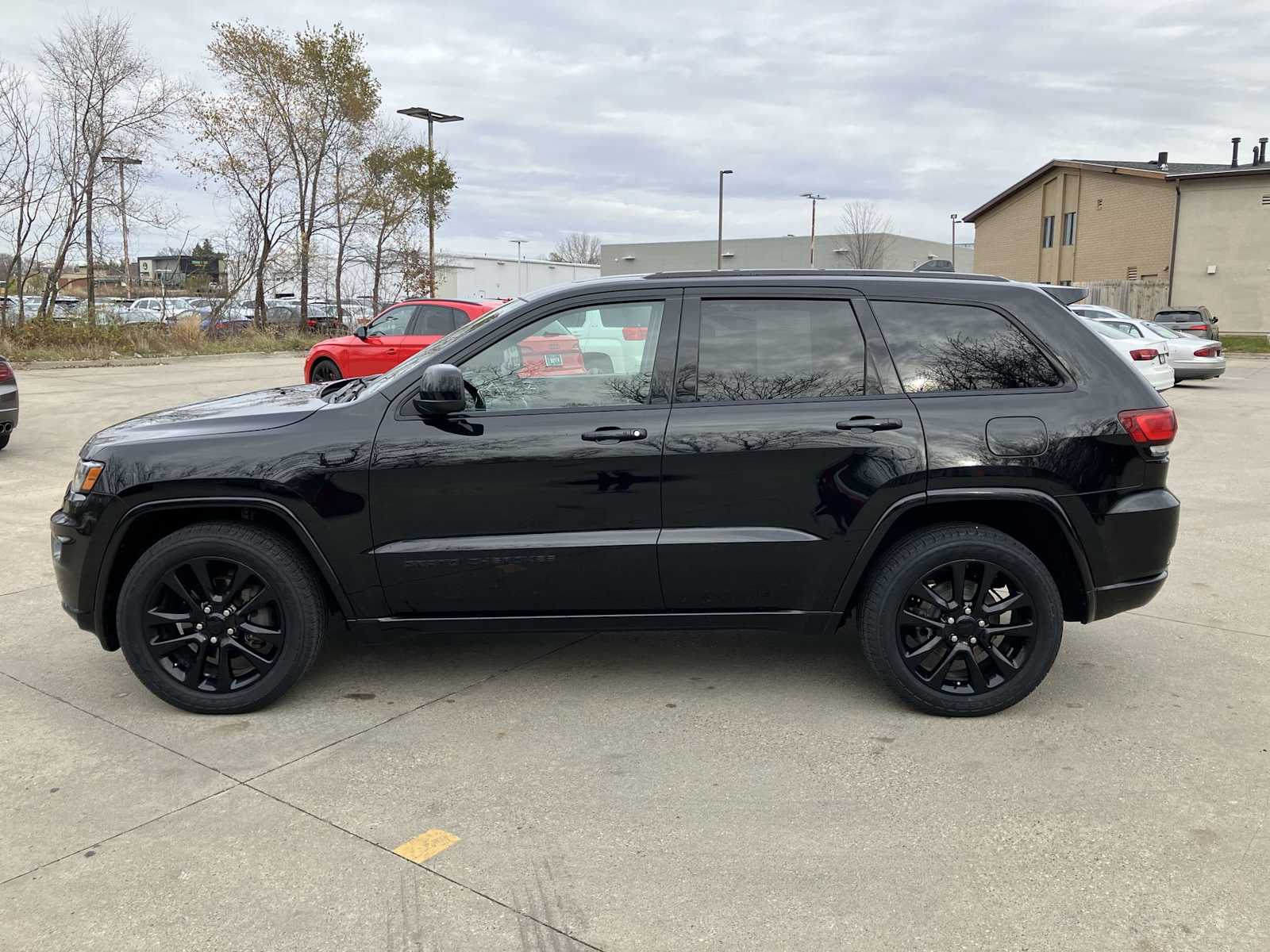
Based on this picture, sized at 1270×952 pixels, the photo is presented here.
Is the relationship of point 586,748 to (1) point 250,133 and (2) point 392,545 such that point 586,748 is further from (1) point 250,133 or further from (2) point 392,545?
(1) point 250,133

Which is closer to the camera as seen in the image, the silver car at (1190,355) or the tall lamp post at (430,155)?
the silver car at (1190,355)

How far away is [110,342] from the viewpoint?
82.6ft

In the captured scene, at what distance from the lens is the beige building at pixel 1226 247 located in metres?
36.7

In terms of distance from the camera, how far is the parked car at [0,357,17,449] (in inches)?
391

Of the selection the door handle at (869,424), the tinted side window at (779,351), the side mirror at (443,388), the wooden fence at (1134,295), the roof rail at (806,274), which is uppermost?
the wooden fence at (1134,295)

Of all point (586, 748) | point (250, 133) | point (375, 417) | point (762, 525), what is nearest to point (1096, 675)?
point (762, 525)

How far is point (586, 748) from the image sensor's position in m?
3.85

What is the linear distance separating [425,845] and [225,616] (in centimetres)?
148

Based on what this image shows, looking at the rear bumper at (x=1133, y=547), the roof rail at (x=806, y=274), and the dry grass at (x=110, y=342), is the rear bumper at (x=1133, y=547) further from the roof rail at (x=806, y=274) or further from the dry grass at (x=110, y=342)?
the dry grass at (x=110, y=342)

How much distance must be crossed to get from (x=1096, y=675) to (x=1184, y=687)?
349 millimetres

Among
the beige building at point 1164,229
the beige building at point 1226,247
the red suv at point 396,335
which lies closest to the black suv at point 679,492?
the red suv at point 396,335

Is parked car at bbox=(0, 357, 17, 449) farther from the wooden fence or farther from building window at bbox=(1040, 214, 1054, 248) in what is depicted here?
building window at bbox=(1040, 214, 1054, 248)

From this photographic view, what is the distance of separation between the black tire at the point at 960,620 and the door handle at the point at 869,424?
1.51 feet

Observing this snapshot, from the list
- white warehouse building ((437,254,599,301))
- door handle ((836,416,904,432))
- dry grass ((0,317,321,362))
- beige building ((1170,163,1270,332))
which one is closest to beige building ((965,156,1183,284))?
beige building ((1170,163,1270,332))
